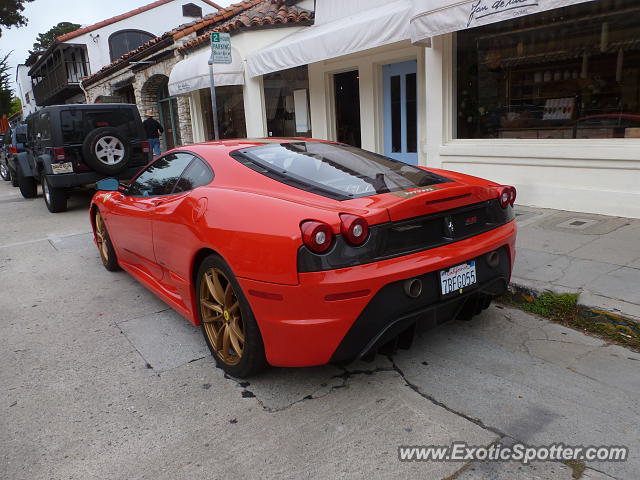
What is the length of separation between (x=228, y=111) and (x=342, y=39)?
653 centimetres

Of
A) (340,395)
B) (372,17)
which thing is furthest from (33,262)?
(372,17)

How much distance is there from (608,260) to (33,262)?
21.2ft

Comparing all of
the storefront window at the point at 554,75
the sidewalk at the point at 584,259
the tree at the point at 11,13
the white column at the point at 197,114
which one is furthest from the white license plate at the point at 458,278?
the tree at the point at 11,13

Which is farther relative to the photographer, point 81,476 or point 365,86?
point 365,86

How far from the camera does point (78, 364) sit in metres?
3.37

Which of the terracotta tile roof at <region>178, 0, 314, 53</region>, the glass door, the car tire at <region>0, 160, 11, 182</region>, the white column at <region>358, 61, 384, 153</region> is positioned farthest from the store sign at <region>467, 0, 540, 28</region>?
the car tire at <region>0, 160, 11, 182</region>

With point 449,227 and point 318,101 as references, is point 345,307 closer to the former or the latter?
point 449,227

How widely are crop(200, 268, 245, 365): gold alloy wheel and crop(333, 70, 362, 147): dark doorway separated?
7.51 m

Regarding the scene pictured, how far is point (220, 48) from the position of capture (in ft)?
23.6

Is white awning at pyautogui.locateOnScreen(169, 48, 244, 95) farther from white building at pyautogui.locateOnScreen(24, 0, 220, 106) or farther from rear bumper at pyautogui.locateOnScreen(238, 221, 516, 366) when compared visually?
white building at pyautogui.locateOnScreen(24, 0, 220, 106)

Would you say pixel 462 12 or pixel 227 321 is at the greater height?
pixel 462 12

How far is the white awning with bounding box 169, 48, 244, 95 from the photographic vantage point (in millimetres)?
11328

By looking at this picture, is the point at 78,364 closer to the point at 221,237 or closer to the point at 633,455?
the point at 221,237

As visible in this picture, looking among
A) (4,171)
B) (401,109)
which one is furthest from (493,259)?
(4,171)
